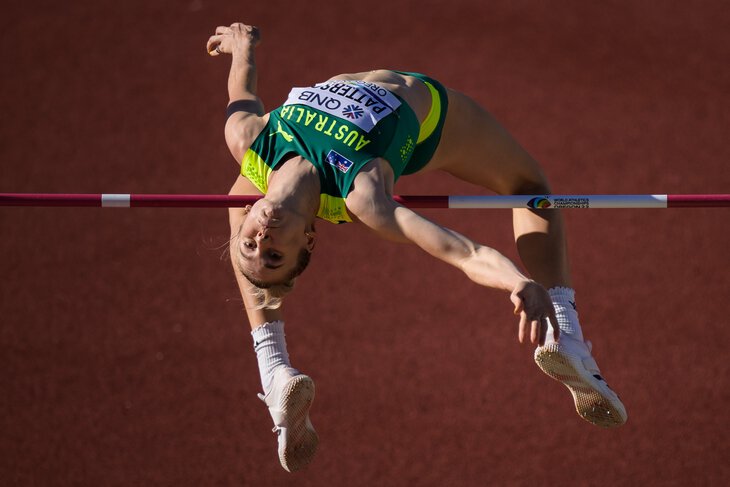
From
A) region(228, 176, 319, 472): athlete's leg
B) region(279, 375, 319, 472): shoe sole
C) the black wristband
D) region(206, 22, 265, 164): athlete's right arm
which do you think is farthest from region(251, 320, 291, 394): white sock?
the black wristband

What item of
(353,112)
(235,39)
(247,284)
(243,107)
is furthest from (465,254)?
(235,39)

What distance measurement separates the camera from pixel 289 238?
381cm

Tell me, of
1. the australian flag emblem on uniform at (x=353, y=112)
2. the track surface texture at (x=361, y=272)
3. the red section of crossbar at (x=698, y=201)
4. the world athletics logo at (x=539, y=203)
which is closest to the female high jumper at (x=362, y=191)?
the australian flag emblem on uniform at (x=353, y=112)

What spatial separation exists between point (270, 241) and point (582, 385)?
1.03 m

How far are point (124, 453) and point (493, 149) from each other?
240 cm

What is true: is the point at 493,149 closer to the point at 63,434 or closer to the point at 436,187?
the point at 436,187

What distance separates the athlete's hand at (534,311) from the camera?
10.9ft

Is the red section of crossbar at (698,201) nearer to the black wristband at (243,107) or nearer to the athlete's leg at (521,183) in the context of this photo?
the athlete's leg at (521,183)

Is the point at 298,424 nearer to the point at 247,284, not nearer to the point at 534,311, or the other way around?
the point at 247,284

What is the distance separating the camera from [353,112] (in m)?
4.01

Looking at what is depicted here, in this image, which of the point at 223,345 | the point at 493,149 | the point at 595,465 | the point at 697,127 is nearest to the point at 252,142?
the point at 493,149

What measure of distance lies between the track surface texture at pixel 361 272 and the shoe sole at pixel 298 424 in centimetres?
156

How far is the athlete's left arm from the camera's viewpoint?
3.34m

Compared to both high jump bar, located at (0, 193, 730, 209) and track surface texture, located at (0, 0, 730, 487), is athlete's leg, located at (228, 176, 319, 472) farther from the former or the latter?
track surface texture, located at (0, 0, 730, 487)
